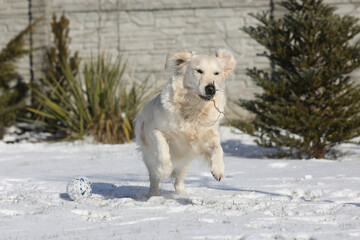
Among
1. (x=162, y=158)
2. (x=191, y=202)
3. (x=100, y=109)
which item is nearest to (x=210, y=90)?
(x=162, y=158)

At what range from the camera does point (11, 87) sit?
11.0 metres

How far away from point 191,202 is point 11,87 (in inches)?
315

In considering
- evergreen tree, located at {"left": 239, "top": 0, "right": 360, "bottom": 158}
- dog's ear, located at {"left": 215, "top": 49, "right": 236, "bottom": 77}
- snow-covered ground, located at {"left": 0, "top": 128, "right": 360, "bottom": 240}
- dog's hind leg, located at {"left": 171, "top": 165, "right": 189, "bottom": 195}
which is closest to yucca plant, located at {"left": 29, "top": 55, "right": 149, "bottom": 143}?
snow-covered ground, located at {"left": 0, "top": 128, "right": 360, "bottom": 240}

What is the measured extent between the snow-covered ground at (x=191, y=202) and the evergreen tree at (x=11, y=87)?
307 cm

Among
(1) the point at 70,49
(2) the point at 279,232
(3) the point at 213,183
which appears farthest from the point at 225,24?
(2) the point at 279,232

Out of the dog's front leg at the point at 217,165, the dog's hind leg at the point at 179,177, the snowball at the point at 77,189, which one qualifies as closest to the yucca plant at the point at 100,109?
the dog's hind leg at the point at 179,177

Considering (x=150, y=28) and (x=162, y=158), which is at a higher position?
(x=150, y=28)

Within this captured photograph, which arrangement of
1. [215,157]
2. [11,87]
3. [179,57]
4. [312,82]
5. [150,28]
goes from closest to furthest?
1. [215,157]
2. [179,57]
3. [312,82]
4. [11,87]
5. [150,28]

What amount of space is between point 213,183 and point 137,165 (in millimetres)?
1723

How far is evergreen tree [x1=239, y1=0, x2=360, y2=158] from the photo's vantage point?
6.65 m

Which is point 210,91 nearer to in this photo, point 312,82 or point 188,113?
point 188,113

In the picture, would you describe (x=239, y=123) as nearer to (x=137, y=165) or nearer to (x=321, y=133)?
(x=321, y=133)

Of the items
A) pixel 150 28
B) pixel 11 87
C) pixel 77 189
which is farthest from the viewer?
pixel 150 28

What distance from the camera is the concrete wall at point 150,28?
36.0 feet
